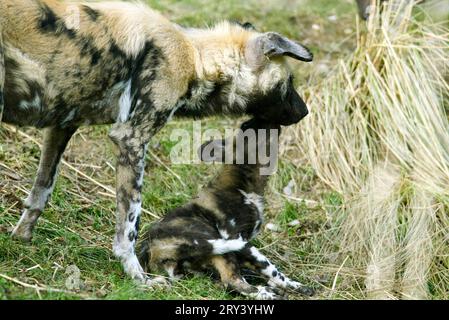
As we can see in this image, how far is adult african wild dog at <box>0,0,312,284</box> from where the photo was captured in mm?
5359

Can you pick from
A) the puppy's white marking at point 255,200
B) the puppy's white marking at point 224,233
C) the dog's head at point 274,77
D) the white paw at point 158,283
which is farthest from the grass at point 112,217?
the dog's head at point 274,77

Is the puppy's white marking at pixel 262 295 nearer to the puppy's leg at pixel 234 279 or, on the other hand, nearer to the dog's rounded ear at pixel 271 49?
the puppy's leg at pixel 234 279

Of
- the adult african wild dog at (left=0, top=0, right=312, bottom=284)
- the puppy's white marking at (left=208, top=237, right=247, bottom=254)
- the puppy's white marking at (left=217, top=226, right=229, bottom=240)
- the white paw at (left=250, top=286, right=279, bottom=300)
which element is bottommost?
the white paw at (left=250, top=286, right=279, bottom=300)

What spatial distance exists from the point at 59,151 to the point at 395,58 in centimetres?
316

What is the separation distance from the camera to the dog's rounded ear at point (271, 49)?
5.89m

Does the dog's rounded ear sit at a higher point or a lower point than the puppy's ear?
higher

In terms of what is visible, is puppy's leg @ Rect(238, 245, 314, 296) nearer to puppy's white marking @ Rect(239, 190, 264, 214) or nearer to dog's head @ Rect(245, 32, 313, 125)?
puppy's white marking @ Rect(239, 190, 264, 214)

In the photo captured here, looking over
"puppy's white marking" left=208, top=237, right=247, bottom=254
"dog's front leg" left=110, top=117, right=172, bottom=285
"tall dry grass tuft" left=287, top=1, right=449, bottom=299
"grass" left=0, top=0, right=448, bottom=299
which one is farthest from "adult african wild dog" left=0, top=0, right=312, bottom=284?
"tall dry grass tuft" left=287, top=1, right=449, bottom=299

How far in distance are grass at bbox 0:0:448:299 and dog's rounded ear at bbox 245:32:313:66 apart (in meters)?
0.80

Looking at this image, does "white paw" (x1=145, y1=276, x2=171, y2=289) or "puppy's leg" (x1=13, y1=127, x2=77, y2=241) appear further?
"puppy's leg" (x1=13, y1=127, x2=77, y2=241)

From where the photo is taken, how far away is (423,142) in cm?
729

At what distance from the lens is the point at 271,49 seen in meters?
5.89

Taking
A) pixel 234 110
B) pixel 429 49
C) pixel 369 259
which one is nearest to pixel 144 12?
pixel 234 110

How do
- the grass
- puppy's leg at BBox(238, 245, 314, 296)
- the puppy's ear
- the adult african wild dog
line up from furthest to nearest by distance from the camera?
the puppy's ear < puppy's leg at BBox(238, 245, 314, 296) < the grass < the adult african wild dog
